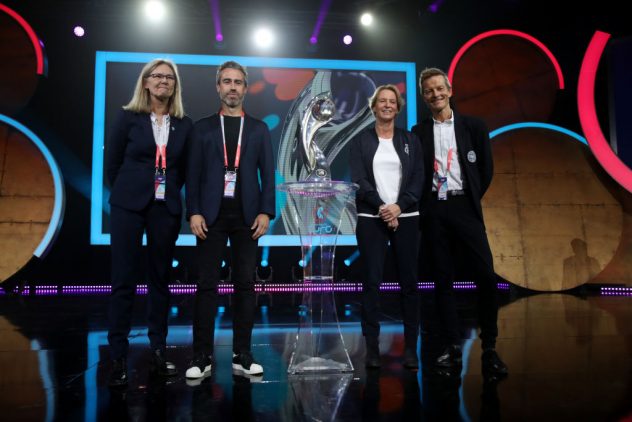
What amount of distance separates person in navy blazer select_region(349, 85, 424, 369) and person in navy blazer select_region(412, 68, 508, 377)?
0.34 ft

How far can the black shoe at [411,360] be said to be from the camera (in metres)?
2.44

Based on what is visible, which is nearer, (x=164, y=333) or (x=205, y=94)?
(x=164, y=333)

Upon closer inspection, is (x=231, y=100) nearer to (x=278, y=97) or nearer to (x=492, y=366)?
(x=492, y=366)

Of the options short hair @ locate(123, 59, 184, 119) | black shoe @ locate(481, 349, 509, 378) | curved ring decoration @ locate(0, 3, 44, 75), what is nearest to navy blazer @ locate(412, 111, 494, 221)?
black shoe @ locate(481, 349, 509, 378)

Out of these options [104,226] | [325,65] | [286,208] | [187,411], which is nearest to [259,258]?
[286,208]

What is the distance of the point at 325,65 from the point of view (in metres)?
6.61

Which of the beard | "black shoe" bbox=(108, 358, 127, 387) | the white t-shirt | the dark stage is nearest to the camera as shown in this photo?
"black shoe" bbox=(108, 358, 127, 387)

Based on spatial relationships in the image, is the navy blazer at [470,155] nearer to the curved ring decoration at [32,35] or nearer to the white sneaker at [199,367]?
the white sneaker at [199,367]

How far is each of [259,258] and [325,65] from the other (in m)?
2.78

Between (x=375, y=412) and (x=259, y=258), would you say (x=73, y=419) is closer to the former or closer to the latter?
(x=375, y=412)

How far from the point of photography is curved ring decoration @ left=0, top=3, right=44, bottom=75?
237 inches

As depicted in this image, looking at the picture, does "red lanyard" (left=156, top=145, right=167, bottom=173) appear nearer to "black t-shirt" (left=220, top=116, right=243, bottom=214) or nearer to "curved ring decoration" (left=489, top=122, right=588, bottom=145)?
"black t-shirt" (left=220, top=116, right=243, bottom=214)

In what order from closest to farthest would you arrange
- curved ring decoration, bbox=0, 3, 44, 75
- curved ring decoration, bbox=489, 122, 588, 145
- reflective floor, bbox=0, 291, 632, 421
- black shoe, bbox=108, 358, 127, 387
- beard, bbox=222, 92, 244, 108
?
reflective floor, bbox=0, 291, 632, 421 < black shoe, bbox=108, 358, 127, 387 < beard, bbox=222, 92, 244, 108 < curved ring decoration, bbox=0, 3, 44, 75 < curved ring decoration, bbox=489, 122, 588, 145

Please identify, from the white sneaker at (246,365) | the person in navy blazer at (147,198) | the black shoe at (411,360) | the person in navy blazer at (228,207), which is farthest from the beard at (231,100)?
the black shoe at (411,360)
